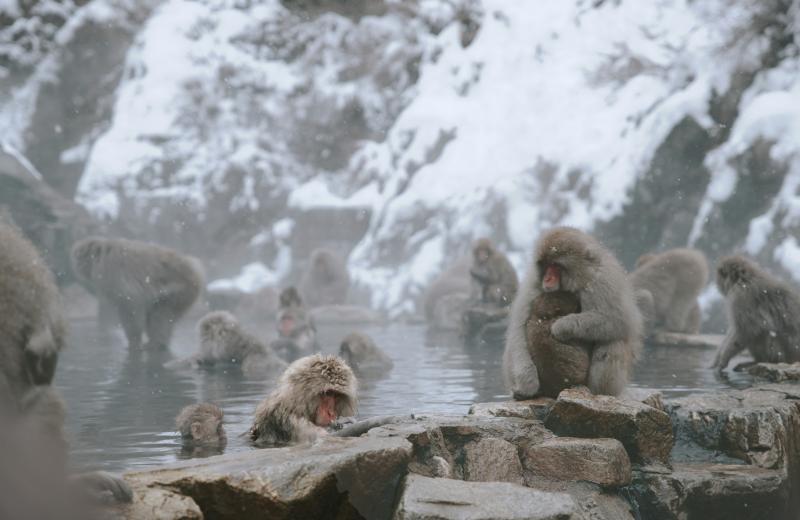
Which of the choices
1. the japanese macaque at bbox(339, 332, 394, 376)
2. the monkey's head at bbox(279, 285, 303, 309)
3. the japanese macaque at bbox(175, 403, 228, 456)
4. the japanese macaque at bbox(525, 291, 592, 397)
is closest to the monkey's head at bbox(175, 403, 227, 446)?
the japanese macaque at bbox(175, 403, 228, 456)

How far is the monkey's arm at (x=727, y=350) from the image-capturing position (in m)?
6.49

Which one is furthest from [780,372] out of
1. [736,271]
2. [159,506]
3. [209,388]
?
[159,506]

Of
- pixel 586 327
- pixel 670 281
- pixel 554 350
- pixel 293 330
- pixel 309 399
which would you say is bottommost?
pixel 293 330

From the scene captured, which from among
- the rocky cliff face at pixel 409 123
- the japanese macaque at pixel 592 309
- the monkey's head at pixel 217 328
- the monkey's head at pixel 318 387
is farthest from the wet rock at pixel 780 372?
the rocky cliff face at pixel 409 123

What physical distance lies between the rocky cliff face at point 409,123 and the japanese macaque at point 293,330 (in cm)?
528

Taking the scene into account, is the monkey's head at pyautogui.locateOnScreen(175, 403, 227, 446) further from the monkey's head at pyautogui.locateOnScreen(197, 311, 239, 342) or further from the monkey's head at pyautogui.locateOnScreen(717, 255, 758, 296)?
the monkey's head at pyautogui.locateOnScreen(717, 255, 758, 296)

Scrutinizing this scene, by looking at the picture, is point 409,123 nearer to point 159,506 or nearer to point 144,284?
point 144,284

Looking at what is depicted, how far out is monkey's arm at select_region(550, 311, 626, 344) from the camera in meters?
4.06

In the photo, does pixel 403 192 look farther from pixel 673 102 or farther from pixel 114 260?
pixel 114 260

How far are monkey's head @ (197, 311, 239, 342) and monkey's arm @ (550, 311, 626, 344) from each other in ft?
14.1

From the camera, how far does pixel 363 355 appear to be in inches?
290

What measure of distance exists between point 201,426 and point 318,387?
721mm

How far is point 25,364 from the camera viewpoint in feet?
8.70

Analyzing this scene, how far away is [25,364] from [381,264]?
14.0 meters
